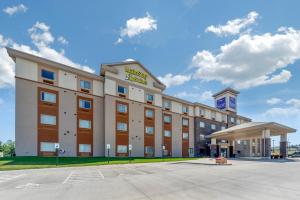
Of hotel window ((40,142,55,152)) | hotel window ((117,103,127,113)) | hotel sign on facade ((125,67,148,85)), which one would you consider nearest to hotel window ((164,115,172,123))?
hotel sign on facade ((125,67,148,85))

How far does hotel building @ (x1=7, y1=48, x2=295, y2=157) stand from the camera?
106 feet

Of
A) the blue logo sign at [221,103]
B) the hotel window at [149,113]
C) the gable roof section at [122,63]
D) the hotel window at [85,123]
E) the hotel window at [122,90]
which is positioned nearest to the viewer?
the hotel window at [85,123]

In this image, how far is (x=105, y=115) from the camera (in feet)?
133

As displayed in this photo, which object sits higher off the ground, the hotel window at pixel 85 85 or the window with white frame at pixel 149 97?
the hotel window at pixel 85 85

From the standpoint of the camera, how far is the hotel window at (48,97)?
33659mm

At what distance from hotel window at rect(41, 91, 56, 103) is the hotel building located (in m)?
0.01

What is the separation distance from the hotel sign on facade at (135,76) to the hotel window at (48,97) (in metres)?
14.4

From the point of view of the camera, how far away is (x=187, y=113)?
58.1 m

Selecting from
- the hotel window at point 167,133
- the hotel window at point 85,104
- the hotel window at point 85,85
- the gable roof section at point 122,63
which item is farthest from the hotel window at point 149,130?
the hotel window at point 85,85

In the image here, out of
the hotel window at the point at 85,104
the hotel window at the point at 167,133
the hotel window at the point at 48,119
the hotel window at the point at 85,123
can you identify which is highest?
the hotel window at the point at 85,104

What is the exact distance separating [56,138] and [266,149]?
3663 cm

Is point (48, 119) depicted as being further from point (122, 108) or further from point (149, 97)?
point (149, 97)

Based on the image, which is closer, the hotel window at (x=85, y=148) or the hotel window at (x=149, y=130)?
the hotel window at (x=85, y=148)

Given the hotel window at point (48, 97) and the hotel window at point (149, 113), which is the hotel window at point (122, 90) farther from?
the hotel window at point (48, 97)
